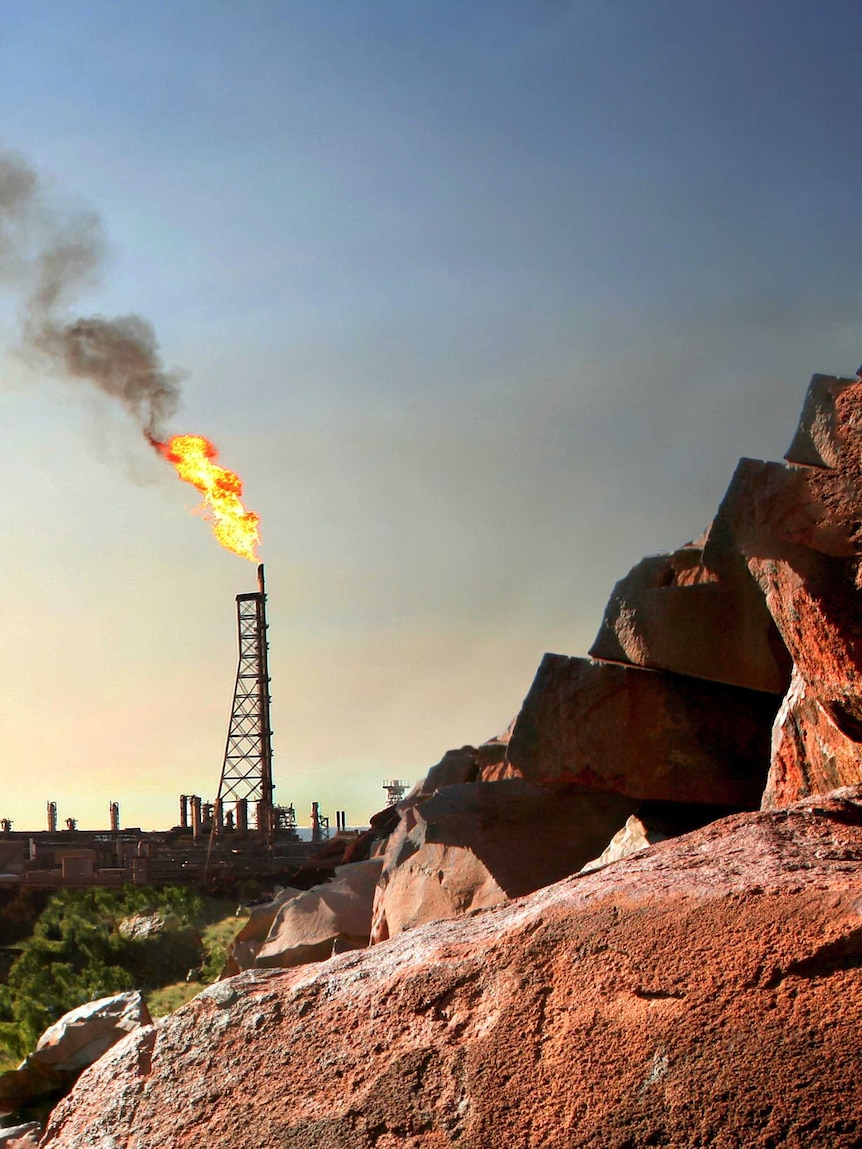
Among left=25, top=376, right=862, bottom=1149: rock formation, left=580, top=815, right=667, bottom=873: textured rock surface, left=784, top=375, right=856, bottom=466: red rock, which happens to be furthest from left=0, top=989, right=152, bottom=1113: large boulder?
left=784, top=375, right=856, bottom=466: red rock

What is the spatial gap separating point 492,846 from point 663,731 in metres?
2.10

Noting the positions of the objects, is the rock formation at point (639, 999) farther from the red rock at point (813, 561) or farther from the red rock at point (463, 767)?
the red rock at point (463, 767)

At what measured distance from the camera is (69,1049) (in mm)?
9047

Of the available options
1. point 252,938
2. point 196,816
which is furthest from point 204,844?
point 252,938

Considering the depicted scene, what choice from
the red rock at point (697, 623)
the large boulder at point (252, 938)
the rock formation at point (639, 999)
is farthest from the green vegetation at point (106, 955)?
the rock formation at point (639, 999)

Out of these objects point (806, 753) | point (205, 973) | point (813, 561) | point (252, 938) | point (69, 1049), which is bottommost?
point (69, 1049)

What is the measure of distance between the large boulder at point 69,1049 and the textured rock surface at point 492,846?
201cm

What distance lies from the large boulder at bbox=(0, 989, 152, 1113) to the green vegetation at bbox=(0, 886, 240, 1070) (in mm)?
4047

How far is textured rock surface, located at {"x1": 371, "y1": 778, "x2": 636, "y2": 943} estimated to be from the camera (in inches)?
324

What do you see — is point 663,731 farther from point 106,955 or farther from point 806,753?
point 106,955

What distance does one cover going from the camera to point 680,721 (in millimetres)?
6891

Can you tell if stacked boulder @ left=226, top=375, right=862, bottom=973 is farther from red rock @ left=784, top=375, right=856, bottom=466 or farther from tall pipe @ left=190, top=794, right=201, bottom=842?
tall pipe @ left=190, top=794, right=201, bottom=842

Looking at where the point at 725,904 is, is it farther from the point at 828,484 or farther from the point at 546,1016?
the point at 828,484

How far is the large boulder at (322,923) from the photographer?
1030cm
